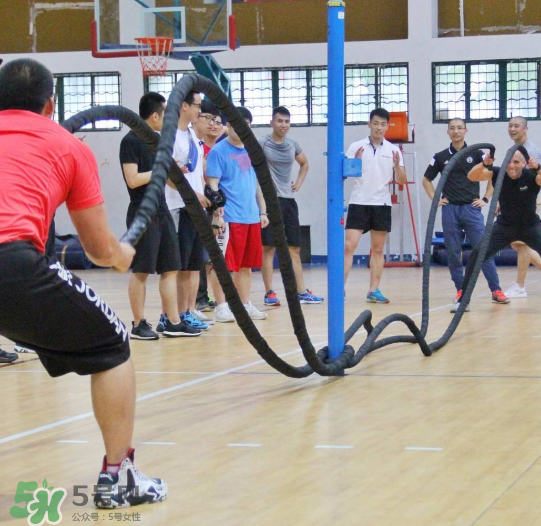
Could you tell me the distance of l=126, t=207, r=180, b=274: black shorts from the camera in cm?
719

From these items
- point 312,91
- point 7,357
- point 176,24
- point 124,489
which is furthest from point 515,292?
point 312,91

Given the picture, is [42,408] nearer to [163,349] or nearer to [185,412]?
[185,412]

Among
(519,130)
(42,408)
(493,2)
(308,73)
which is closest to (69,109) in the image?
(308,73)

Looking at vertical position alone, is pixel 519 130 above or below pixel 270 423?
above

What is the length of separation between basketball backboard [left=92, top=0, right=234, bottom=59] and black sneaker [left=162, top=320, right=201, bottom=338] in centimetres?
838

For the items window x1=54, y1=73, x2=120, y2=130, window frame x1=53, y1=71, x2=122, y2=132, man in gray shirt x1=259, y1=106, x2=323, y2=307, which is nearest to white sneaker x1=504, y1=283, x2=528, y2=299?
man in gray shirt x1=259, y1=106, x2=323, y2=307

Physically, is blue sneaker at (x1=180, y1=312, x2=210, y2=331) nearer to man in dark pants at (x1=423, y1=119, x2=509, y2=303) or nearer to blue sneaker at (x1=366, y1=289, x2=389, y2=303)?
blue sneaker at (x1=366, y1=289, x2=389, y2=303)

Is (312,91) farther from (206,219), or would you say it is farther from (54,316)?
(54,316)

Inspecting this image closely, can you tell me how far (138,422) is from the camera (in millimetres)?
4473

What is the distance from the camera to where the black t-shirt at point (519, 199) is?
29.1 ft

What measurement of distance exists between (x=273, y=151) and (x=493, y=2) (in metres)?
9.07

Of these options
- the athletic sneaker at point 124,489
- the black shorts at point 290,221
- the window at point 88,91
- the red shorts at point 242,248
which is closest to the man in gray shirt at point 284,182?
the black shorts at point 290,221

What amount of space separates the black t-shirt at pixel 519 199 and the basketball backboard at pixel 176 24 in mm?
7246

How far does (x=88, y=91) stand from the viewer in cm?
1906
